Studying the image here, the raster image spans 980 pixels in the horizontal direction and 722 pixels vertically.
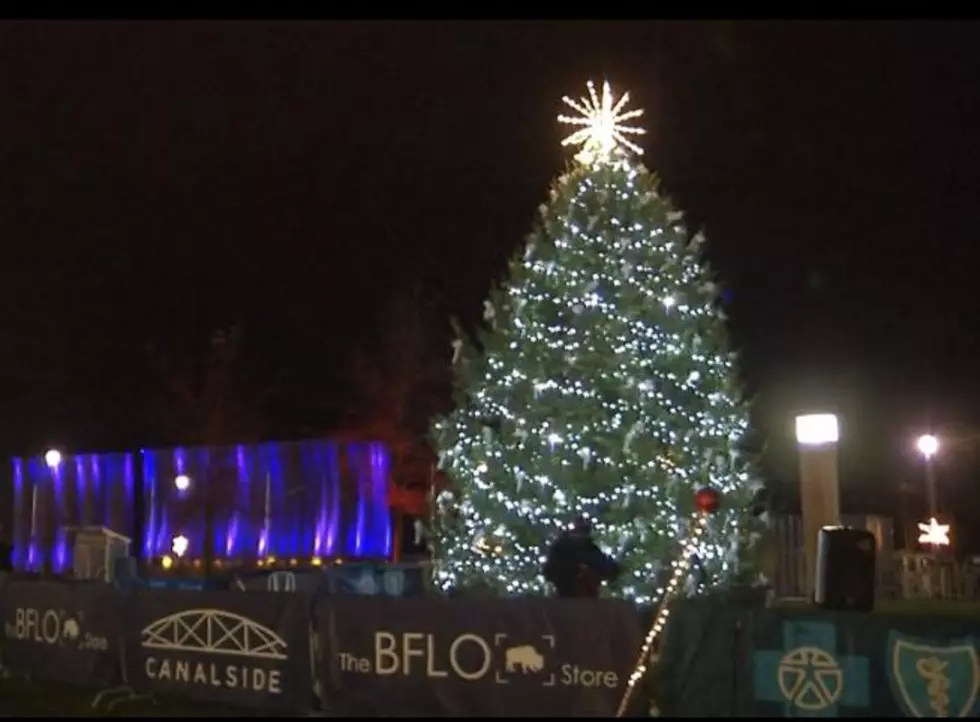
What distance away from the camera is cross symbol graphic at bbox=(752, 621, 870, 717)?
11.3 m

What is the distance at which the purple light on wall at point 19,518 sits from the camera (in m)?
48.2

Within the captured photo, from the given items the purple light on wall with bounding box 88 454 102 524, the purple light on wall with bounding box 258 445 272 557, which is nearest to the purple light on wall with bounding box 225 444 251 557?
the purple light on wall with bounding box 258 445 272 557

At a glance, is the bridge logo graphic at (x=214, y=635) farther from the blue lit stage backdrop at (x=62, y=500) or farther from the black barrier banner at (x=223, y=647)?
the blue lit stage backdrop at (x=62, y=500)

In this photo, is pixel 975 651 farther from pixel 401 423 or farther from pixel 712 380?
pixel 401 423

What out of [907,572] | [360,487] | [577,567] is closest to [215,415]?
[360,487]

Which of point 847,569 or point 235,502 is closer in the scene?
point 847,569

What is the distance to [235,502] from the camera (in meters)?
44.3

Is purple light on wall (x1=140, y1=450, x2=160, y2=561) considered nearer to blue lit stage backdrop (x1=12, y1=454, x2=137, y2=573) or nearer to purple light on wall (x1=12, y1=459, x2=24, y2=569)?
blue lit stage backdrop (x1=12, y1=454, x2=137, y2=573)

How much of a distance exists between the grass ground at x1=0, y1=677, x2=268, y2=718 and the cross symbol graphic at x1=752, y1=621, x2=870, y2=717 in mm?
4728

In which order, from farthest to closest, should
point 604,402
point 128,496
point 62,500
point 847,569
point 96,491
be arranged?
1. point 62,500
2. point 96,491
3. point 128,496
4. point 604,402
5. point 847,569

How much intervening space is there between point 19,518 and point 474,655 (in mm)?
40916

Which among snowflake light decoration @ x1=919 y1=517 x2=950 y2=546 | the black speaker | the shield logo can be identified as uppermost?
snowflake light decoration @ x1=919 y1=517 x2=950 y2=546

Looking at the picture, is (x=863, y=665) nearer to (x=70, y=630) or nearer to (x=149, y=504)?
(x=70, y=630)


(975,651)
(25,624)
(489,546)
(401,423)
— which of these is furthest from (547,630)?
(401,423)
